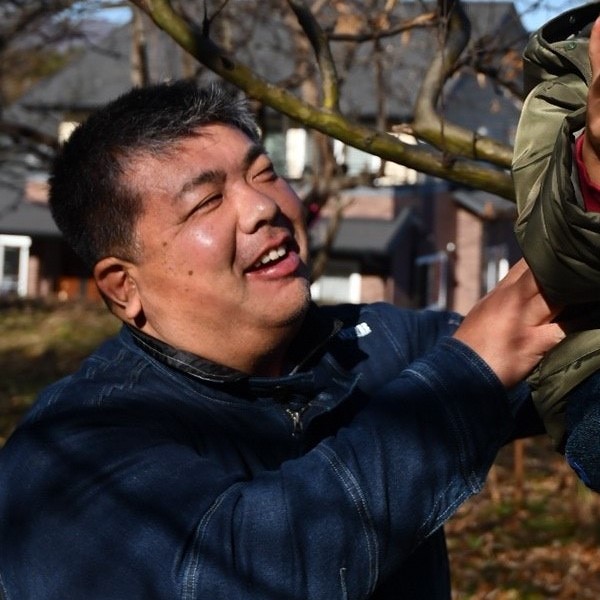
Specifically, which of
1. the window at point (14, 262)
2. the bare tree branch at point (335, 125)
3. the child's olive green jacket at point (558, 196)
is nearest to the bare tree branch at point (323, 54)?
the bare tree branch at point (335, 125)

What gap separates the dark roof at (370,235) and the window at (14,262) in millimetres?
8463

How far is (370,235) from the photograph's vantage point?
992 inches

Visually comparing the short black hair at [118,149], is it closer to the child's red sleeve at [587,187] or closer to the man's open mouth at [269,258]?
the man's open mouth at [269,258]

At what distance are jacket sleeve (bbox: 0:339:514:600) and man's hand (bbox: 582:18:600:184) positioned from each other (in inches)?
14.5

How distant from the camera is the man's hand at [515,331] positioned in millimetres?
1746

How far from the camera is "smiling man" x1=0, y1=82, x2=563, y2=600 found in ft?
5.36

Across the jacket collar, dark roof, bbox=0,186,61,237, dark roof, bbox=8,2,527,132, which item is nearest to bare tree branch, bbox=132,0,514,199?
the jacket collar

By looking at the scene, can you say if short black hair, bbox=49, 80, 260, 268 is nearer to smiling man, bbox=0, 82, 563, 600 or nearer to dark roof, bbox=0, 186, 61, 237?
smiling man, bbox=0, 82, 563, 600

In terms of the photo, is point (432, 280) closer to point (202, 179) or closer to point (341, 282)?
point (341, 282)

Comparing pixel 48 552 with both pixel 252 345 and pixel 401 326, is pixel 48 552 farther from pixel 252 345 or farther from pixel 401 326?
pixel 401 326

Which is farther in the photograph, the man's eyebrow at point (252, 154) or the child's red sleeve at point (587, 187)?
the man's eyebrow at point (252, 154)

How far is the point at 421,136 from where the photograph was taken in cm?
296

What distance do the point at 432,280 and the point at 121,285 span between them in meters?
26.2

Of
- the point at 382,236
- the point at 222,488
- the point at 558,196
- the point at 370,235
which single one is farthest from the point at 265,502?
the point at 370,235
